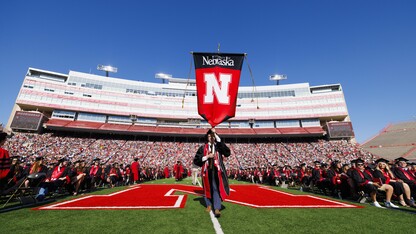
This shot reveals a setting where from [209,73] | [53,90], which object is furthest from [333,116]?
[53,90]

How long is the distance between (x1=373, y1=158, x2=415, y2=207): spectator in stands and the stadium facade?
1386 inches

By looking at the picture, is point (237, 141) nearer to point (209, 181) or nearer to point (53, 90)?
point (209, 181)

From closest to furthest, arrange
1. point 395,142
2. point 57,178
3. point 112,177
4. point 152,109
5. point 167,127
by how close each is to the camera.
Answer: point 57,178, point 112,177, point 167,127, point 395,142, point 152,109

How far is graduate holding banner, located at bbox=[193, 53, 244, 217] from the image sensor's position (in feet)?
15.3

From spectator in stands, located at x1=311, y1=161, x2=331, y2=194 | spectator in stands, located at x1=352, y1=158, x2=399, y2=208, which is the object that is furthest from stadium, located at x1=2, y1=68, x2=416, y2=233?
spectator in stands, located at x1=352, y1=158, x2=399, y2=208

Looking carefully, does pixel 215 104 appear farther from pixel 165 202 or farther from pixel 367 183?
pixel 367 183

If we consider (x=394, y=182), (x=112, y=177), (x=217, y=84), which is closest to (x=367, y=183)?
(x=394, y=182)

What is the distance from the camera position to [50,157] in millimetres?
31312

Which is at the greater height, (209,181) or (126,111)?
(126,111)

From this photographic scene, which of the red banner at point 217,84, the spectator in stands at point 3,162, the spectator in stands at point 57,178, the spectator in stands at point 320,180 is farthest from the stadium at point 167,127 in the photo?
the spectator in stands at point 3,162

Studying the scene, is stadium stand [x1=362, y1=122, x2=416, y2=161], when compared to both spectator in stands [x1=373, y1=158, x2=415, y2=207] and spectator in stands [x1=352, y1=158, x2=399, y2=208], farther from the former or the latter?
spectator in stands [x1=352, y1=158, x2=399, y2=208]

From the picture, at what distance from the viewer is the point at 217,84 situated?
5.65 metres

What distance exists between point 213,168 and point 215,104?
1.82 metres

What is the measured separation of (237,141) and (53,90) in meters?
44.9
